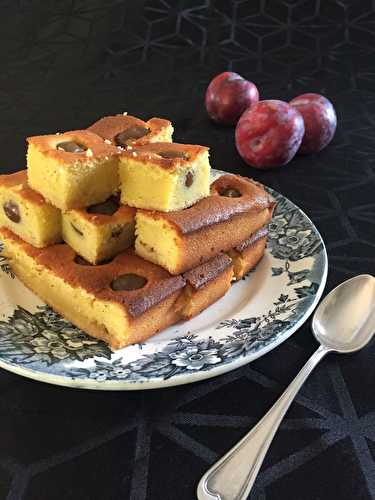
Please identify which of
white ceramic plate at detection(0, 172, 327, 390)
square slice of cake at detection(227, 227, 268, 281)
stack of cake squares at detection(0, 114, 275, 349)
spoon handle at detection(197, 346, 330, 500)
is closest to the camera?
spoon handle at detection(197, 346, 330, 500)

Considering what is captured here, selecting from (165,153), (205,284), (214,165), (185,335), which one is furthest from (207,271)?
(214,165)

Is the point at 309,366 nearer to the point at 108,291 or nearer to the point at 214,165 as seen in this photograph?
the point at 108,291

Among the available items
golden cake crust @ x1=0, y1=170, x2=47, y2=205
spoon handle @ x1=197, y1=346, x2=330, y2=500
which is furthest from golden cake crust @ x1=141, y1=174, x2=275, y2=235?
spoon handle @ x1=197, y1=346, x2=330, y2=500

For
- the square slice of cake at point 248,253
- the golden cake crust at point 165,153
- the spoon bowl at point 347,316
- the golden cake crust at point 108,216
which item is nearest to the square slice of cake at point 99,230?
the golden cake crust at point 108,216

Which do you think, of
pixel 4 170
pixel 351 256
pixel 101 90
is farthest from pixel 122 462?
pixel 101 90

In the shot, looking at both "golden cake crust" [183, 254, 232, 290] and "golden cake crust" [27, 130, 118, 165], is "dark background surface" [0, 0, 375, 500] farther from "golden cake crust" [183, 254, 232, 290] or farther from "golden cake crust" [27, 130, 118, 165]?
"golden cake crust" [27, 130, 118, 165]

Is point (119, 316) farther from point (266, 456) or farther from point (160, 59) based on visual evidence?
point (160, 59)
